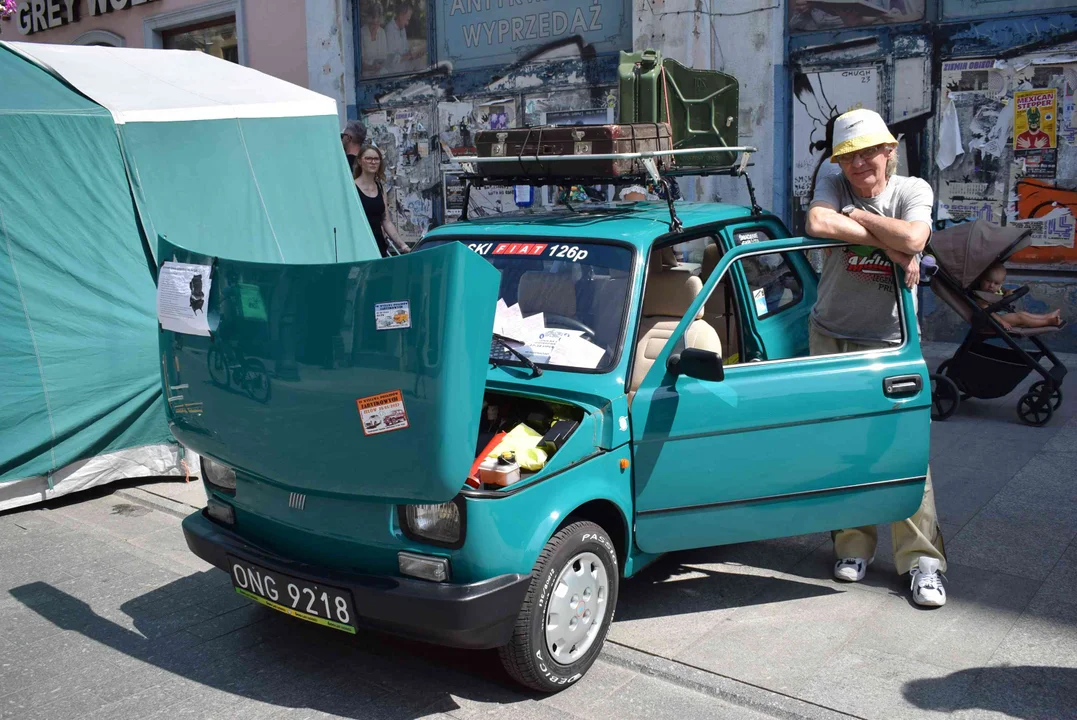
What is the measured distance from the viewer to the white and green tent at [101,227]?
6.17m

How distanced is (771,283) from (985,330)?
8.75 feet

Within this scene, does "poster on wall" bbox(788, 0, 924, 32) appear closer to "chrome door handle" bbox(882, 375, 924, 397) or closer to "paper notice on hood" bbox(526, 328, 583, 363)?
"chrome door handle" bbox(882, 375, 924, 397)

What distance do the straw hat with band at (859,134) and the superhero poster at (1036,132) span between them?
5.77 meters

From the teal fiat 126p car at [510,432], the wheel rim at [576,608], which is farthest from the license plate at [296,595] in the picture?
the wheel rim at [576,608]

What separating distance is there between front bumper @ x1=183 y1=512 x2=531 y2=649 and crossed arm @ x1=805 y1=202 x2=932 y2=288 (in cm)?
203

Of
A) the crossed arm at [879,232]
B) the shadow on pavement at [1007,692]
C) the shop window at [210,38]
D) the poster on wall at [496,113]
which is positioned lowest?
the shadow on pavement at [1007,692]

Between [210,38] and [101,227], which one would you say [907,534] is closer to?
[101,227]

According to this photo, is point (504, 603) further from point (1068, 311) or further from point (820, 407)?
point (1068, 311)

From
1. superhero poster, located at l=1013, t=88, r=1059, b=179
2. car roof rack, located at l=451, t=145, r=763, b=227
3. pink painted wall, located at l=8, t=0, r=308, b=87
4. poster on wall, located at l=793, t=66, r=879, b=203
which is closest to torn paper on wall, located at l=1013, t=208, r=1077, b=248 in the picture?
superhero poster, located at l=1013, t=88, r=1059, b=179

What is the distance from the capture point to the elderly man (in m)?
4.42

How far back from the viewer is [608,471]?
3.96 m

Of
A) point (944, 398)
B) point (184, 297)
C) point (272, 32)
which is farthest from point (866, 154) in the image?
point (272, 32)

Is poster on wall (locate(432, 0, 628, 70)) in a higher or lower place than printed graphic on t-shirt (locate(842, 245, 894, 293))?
higher

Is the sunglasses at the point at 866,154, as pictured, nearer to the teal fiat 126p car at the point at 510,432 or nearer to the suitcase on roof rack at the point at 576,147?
the teal fiat 126p car at the point at 510,432
